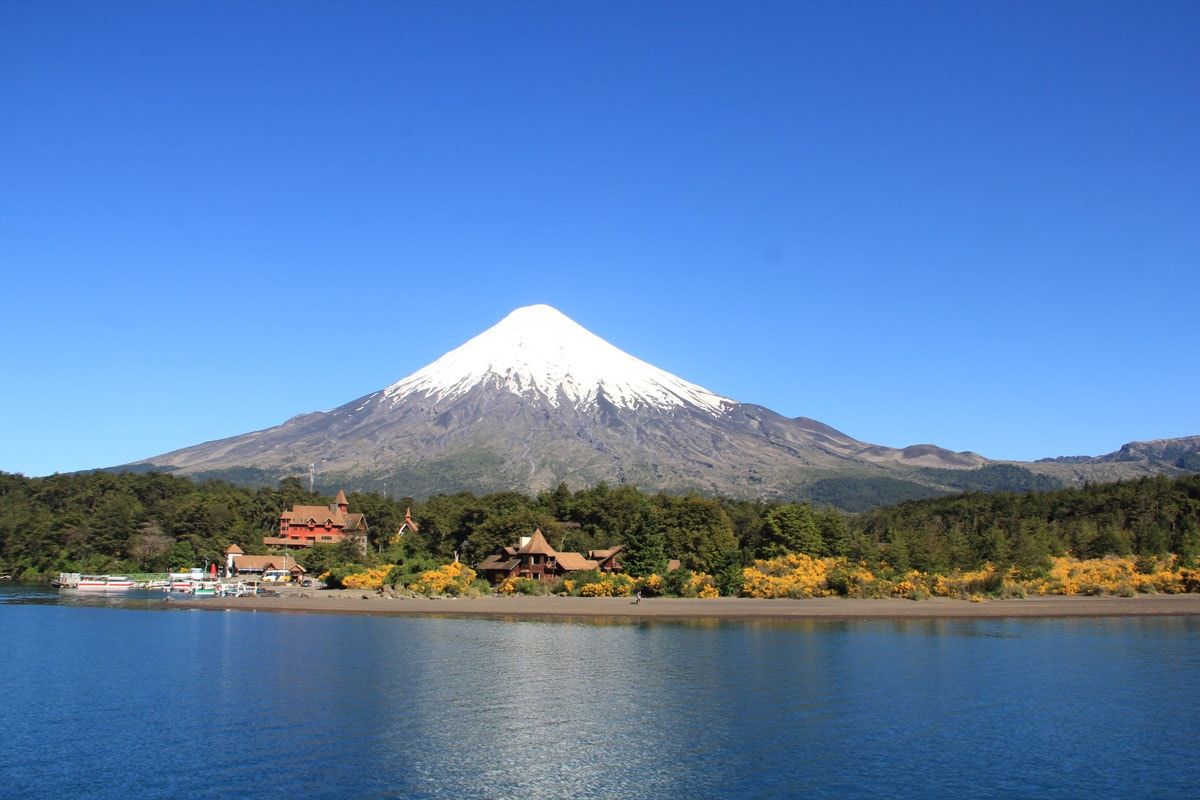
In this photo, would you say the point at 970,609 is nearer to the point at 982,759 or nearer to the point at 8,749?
the point at 982,759

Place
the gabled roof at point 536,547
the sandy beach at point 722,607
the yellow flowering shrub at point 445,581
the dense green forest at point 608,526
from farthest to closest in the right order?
the gabled roof at point 536,547 → the yellow flowering shrub at point 445,581 → the dense green forest at point 608,526 → the sandy beach at point 722,607

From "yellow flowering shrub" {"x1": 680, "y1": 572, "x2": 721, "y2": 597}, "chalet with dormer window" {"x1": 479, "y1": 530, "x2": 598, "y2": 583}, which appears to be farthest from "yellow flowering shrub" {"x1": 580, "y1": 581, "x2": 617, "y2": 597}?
"yellow flowering shrub" {"x1": 680, "y1": 572, "x2": 721, "y2": 597}

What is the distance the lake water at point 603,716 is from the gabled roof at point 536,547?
30867 millimetres

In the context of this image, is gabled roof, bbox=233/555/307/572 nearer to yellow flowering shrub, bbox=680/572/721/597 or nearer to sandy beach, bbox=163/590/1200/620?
sandy beach, bbox=163/590/1200/620

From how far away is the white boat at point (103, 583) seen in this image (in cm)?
8431

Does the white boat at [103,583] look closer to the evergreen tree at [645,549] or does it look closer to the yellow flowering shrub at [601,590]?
the yellow flowering shrub at [601,590]

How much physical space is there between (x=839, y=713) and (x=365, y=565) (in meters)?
64.2

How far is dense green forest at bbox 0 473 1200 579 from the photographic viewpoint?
71.8m

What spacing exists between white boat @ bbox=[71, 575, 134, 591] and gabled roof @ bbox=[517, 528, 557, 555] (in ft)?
126

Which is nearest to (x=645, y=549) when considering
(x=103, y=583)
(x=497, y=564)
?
(x=497, y=564)

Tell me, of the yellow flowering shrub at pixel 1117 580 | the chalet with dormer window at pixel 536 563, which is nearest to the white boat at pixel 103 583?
the chalet with dormer window at pixel 536 563

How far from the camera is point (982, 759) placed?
931 inches

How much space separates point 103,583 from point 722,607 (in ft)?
194

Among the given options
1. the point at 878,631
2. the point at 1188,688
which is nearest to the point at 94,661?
the point at 878,631
